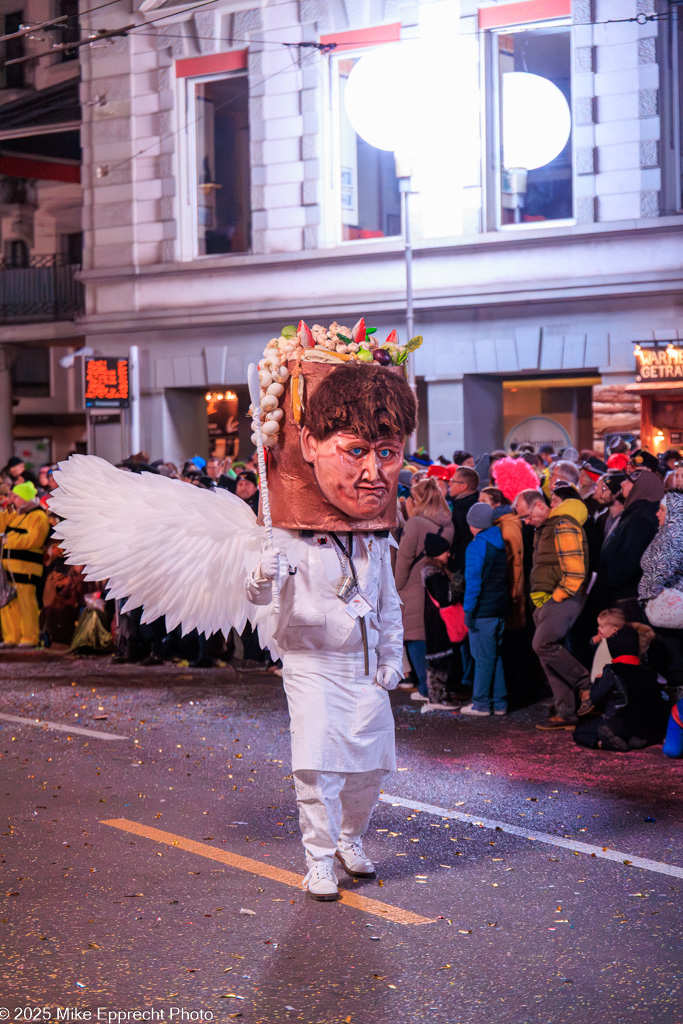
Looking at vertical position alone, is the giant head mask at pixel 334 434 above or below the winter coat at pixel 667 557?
above

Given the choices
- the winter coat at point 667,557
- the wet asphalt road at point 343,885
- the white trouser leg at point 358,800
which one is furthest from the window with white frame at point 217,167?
the white trouser leg at point 358,800

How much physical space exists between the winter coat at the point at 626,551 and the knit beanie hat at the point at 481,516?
875 millimetres

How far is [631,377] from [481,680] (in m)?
9.17

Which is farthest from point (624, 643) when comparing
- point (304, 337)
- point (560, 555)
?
point (304, 337)

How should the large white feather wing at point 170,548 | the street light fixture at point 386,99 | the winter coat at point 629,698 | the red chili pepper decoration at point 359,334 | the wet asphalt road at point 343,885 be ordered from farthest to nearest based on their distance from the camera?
the street light fixture at point 386,99 → the winter coat at point 629,698 → the large white feather wing at point 170,548 → the red chili pepper decoration at point 359,334 → the wet asphalt road at point 343,885

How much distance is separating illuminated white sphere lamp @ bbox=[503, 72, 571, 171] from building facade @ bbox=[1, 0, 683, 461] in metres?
0.03

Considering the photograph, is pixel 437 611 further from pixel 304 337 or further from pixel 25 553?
pixel 25 553

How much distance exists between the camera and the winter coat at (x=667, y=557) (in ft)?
27.3

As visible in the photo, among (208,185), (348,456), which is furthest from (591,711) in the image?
(208,185)

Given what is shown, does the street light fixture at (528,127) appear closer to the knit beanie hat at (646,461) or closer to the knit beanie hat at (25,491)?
the knit beanie hat at (25,491)

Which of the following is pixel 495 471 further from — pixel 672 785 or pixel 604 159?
pixel 604 159

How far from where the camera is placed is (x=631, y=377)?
1786cm

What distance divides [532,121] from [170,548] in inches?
561

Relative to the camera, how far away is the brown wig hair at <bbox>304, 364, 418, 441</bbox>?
564 centimetres
